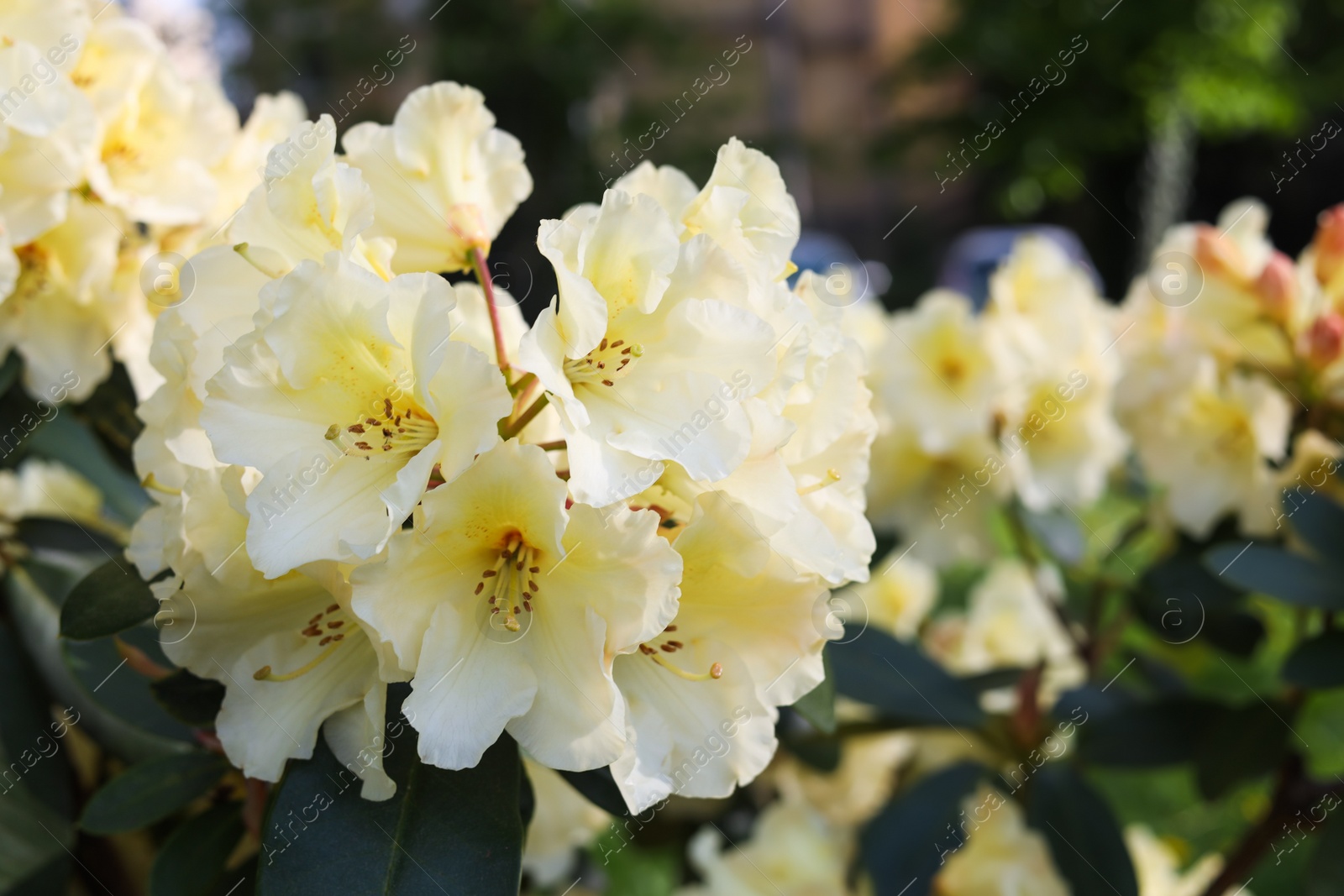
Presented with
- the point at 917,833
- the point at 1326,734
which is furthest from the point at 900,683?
the point at 1326,734

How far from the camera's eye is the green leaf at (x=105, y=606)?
2.11 ft

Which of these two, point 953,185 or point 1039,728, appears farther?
point 953,185

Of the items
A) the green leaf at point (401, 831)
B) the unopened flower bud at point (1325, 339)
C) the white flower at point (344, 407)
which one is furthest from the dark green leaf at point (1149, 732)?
the white flower at point (344, 407)

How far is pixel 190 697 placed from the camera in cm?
66

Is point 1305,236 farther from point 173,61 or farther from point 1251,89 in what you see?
point 173,61

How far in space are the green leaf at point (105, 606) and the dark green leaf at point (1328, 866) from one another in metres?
0.99

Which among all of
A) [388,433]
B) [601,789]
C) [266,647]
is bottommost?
[601,789]

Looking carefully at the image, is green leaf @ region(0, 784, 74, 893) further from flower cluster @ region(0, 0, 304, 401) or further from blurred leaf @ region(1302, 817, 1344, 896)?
blurred leaf @ region(1302, 817, 1344, 896)

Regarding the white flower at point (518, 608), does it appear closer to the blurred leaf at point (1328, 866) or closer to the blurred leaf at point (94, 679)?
the blurred leaf at point (94, 679)

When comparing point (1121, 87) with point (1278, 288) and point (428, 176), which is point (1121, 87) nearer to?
point (1278, 288)

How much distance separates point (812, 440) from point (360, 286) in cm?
27

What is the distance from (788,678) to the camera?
0.63 m

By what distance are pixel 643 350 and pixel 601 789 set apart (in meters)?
0.27

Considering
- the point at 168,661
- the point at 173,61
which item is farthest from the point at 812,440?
the point at 173,61
